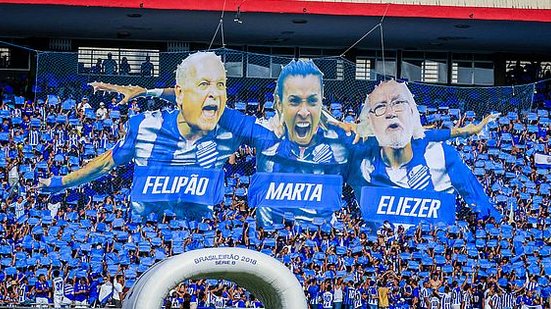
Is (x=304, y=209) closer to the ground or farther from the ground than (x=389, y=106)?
closer to the ground

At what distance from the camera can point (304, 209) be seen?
27031 millimetres

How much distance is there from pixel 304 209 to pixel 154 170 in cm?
280

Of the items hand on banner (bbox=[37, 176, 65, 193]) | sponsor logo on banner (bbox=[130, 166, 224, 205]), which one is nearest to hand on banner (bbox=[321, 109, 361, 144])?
sponsor logo on banner (bbox=[130, 166, 224, 205])

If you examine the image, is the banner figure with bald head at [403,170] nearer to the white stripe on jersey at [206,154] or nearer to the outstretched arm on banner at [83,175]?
the white stripe on jersey at [206,154]

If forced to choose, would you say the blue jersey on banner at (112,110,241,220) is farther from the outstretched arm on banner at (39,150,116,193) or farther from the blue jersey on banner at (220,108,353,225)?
the blue jersey on banner at (220,108,353,225)

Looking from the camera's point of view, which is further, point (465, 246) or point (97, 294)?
point (465, 246)

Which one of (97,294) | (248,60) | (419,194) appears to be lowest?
(97,294)

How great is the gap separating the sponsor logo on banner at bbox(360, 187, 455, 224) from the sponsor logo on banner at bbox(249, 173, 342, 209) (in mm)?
616

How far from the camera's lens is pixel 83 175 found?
1053 inches

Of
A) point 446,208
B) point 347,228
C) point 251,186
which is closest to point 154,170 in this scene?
point 251,186

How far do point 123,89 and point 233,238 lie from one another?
3.31 metres

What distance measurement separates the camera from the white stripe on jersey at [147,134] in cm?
2664

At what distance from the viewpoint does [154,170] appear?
2658cm

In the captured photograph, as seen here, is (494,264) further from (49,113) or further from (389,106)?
(49,113)
